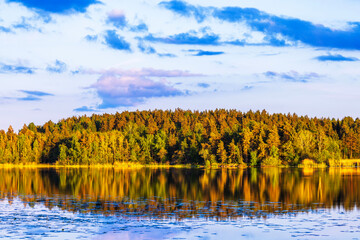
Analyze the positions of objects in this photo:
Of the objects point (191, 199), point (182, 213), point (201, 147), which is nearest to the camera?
point (182, 213)

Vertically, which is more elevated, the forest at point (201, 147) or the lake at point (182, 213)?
the forest at point (201, 147)

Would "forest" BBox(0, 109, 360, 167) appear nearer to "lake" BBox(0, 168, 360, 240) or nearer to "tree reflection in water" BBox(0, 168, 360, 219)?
"tree reflection in water" BBox(0, 168, 360, 219)

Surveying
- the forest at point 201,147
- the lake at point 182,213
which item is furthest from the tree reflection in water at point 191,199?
the forest at point 201,147

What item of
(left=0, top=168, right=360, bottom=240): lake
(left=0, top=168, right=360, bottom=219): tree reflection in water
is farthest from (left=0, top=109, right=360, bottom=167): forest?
(left=0, top=168, right=360, bottom=240): lake

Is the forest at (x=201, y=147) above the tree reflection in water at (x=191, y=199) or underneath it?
above

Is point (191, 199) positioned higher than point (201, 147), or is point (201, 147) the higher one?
point (201, 147)

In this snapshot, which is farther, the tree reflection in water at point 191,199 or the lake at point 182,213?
the tree reflection in water at point 191,199

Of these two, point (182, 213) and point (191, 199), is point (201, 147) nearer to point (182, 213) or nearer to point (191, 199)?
point (191, 199)

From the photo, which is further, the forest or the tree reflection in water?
the forest

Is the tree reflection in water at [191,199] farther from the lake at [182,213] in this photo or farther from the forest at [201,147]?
the forest at [201,147]

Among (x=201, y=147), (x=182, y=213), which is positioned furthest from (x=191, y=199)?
(x=201, y=147)

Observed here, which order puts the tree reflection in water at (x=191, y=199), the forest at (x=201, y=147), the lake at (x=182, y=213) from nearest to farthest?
the lake at (x=182, y=213) → the tree reflection in water at (x=191, y=199) → the forest at (x=201, y=147)

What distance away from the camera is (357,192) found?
178 feet

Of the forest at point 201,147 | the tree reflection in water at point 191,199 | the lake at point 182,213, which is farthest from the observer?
the forest at point 201,147
